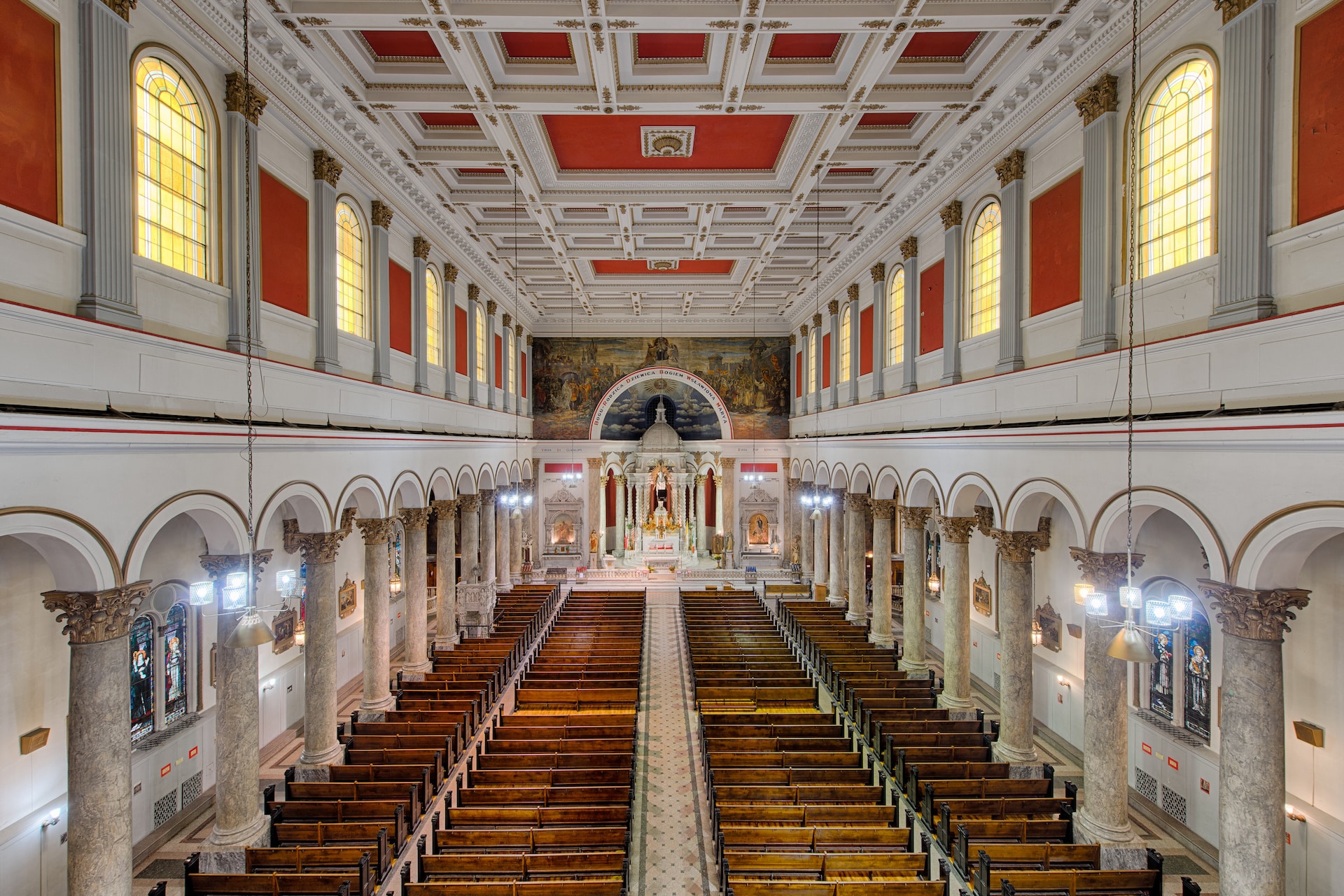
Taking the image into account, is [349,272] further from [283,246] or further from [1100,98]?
[1100,98]

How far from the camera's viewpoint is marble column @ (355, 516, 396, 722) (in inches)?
609

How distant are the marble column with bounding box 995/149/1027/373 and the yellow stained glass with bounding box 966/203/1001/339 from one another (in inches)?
30.4

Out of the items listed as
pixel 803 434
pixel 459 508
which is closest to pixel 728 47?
pixel 459 508

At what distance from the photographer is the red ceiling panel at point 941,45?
38.0 ft

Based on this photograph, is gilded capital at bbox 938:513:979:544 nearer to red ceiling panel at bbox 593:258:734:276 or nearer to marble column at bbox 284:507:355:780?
marble column at bbox 284:507:355:780

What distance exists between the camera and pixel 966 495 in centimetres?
1515

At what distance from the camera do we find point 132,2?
8.23 m

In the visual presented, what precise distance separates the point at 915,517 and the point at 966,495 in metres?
2.87

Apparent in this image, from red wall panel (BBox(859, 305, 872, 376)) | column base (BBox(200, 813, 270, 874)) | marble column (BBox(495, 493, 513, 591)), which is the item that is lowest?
column base (BBox(200, 813, 270, 874))

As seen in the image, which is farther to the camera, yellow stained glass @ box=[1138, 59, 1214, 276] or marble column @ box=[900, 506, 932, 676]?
marble column @ box=[900, 506, 932, 676]

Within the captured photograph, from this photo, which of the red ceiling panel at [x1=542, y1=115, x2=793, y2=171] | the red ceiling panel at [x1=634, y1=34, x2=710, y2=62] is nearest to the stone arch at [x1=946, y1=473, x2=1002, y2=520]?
the red ceiling panel at [x1=542, y1=115, x2=793, y2=171]

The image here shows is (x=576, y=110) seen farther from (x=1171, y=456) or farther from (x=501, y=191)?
(x=1171, y=456)

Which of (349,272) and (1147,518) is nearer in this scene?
(1147,518)

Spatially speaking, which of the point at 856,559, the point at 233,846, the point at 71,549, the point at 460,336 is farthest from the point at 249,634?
the point at 856,559
